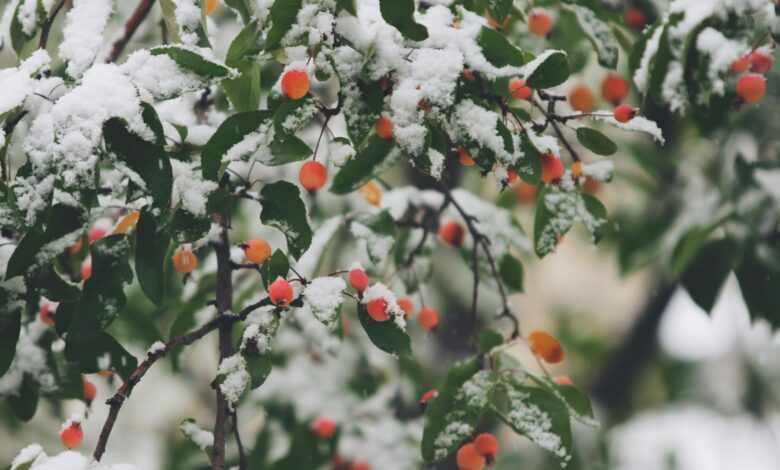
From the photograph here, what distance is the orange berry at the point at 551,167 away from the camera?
1.25 metres

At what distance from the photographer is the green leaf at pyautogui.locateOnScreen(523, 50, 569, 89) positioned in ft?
3.73

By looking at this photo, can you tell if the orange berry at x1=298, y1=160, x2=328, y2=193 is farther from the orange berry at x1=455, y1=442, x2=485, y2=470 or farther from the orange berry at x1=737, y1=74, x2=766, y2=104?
the orange berry at x1=737, y1=74, x2=766, y2=104

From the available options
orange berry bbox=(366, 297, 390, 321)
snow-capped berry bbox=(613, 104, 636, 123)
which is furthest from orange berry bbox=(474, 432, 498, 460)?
snow-capped berry bbox=(613, 104, 636, 123)

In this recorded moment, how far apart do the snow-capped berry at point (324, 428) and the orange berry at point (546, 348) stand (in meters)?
0.69

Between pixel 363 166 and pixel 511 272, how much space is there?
436 millimetres

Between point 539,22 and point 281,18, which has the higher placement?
point 281,18

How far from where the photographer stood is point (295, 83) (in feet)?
3.67

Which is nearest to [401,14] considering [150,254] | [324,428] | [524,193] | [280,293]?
[280,293]

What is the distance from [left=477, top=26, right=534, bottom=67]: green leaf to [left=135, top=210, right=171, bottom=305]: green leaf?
1.61 feet

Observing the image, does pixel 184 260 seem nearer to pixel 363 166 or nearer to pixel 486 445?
pixel 363 166

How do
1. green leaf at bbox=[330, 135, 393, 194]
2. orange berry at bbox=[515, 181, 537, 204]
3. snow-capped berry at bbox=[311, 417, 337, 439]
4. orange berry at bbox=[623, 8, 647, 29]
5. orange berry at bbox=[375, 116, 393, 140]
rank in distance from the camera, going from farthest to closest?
orange berry at bbox=[515, 181, 537, 204] → orange berry at bbox=[623, 8, 647, 29] → snow-capped berry at bbox=[311, 417, 337, 439] → green leaf at bbox=[330, 135, 393, 194] → orange berry at bbox=[375, 116, 393, 140]

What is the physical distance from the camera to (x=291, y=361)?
242 cm

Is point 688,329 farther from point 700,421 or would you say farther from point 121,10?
point 121,10

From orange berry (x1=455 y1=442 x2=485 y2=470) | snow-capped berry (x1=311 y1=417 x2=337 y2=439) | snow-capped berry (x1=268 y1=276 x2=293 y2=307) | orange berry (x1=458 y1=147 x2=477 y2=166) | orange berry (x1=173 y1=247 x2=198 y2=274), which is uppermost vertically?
orange berry (x1=458 y1=147 x2=477 y2=166)
